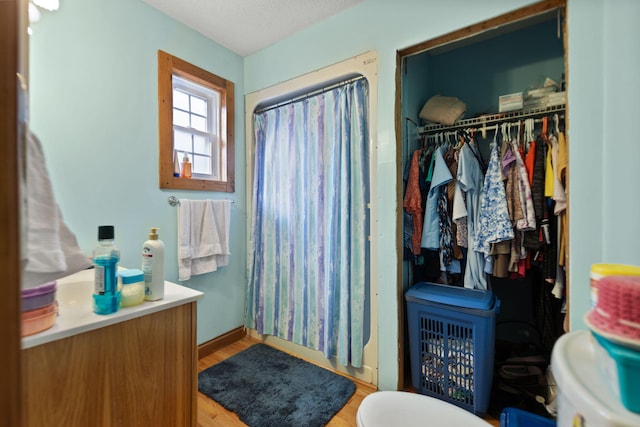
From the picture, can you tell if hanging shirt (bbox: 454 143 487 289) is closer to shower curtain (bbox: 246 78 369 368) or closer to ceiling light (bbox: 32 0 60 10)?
shower curtain (bbox: 246 78 369 368)

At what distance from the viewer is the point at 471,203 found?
176 cm

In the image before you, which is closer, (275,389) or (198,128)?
(275,389)

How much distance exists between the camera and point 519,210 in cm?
155

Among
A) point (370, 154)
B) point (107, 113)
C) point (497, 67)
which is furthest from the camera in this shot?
point (497, 67)

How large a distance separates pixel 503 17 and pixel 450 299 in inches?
57.5

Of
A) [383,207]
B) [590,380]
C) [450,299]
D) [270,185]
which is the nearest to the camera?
[590,380]

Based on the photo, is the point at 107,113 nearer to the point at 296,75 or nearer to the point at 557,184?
the point at 296,75

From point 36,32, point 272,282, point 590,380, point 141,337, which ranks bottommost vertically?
point 272,282

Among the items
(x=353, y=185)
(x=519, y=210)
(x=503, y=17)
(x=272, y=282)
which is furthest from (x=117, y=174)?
(x=519, y=210)

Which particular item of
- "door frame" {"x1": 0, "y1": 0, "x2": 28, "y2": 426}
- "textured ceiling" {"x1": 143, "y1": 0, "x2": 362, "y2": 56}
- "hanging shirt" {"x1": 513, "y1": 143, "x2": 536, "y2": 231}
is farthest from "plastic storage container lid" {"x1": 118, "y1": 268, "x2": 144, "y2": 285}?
"hanging shirt" {"x1": 513, "y1": 143, "x2": 536, "y2": 231}

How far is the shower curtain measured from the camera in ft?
5.74

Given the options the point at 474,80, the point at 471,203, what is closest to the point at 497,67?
the point at 474,80

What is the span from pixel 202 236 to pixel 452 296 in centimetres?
171

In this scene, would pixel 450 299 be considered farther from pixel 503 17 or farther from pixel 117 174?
pixel 117 174
